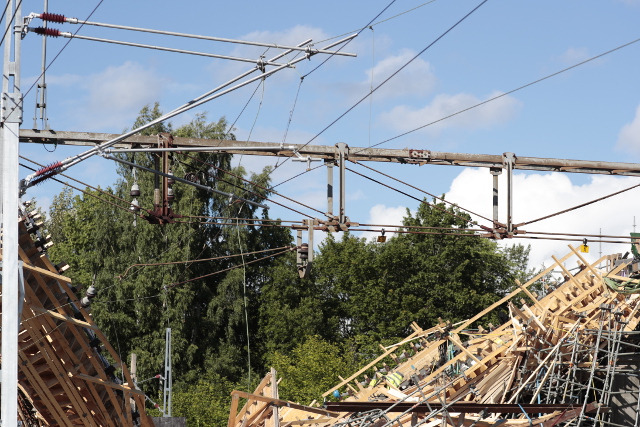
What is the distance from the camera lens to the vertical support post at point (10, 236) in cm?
1204

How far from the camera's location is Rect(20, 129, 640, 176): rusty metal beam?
18016mm

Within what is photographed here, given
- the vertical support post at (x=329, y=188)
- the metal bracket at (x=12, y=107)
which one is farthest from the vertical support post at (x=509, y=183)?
the metal bracket at (x=12, y=107)

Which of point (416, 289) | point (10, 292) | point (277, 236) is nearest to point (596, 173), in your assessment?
point (10, 292)

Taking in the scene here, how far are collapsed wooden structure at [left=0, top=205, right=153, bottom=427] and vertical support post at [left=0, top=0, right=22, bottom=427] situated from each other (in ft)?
8.26

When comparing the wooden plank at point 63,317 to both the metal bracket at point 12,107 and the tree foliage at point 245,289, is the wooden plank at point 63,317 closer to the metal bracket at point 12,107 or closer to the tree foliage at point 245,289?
the metal bracket at point 12,107

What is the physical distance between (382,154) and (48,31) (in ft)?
26.7

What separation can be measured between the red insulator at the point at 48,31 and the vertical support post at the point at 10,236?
61 cm

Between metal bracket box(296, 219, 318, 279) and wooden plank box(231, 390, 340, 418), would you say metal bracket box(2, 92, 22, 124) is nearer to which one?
wooden plank box(231, 390, 340, 418)

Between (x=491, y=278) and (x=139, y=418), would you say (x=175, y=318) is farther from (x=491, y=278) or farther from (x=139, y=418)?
(x=139, y=418)

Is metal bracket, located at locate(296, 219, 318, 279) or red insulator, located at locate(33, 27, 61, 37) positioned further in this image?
metal bracket, located at locate(296, 219, 318, 279)

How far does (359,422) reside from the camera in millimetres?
17094

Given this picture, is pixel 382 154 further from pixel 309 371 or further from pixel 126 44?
pixel 309 371

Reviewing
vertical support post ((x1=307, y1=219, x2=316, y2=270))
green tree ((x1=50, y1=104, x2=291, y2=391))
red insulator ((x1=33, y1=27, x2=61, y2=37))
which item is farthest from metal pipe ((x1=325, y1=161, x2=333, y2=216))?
green tree ((x1=50, y1=104, x2=291, y2=391))

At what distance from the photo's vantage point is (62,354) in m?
16.9
